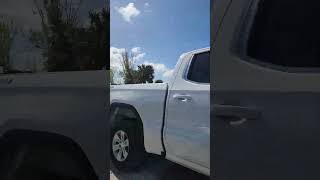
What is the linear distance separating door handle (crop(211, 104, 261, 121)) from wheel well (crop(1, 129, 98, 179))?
110 cm

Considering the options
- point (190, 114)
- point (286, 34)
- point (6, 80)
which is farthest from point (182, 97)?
point (6, 80)

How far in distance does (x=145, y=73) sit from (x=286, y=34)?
870 mm

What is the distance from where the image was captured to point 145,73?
2.65m

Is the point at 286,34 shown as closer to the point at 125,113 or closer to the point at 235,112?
the point at 235,112

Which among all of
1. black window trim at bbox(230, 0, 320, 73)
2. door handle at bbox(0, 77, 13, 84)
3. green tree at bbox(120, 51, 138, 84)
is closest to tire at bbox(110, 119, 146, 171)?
green tree at bbox(120, 51, 138, 84)

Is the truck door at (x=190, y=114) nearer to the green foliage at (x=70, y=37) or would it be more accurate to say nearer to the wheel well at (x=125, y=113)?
the wheel well at (x=125, y=113)

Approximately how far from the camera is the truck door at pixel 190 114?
2268 millimetres

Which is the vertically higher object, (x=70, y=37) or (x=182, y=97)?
(x=70, y=37)

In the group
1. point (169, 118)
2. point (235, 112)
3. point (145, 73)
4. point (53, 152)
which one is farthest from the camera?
point (53, 152)

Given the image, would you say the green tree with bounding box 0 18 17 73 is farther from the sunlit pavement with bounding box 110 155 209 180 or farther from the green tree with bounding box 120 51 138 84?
the sunlit pavement with bounding box 110 155 209 180

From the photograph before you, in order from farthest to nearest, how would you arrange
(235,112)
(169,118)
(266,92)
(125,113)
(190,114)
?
(125,113), (169,118), (190,114), (235,112), (266,92)

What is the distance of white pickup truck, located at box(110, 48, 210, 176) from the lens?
2.29 m

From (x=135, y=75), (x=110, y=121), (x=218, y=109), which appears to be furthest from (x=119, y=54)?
(x=218, y=109)

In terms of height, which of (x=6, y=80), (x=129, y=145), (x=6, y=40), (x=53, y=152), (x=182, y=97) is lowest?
(x=53, y=152)
